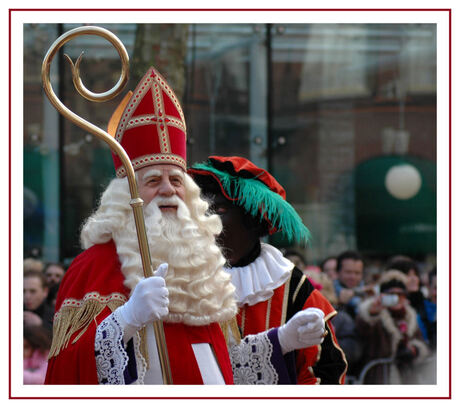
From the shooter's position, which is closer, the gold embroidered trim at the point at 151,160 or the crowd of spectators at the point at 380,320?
the gold embroidered trim at the point at 151,160

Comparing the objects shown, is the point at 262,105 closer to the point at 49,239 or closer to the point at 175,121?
the point at 49,239

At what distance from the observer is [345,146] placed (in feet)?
32.0

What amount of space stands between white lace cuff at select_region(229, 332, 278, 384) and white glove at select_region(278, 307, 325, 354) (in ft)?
0.35

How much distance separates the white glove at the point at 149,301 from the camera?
3070mm

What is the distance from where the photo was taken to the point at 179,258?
138 inches

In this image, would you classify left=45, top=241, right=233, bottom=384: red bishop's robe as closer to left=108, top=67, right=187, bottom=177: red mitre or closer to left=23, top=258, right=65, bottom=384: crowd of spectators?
left=108, top=67, right=187, bottom=177: red mitre

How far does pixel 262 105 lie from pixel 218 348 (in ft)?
20.3

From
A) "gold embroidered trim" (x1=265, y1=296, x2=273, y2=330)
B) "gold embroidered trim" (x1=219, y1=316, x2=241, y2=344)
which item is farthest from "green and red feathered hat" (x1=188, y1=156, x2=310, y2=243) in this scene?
"gold embroidered trim" (x1=219, y1=316, x2=241, y2=344)

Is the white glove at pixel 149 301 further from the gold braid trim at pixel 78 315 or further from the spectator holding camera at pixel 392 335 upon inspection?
the spectator holding camera at pixel 392 335

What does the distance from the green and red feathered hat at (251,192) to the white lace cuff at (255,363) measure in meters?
0.82

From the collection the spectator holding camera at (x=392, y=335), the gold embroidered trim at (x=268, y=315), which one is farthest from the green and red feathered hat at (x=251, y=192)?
the spectator holding camera at (x=392, y=335)

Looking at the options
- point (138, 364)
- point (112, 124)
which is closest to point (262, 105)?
point (112, 124)

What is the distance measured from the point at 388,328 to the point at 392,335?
0.19 ft

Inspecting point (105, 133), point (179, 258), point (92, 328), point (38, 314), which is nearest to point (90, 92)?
point (105, 133)
